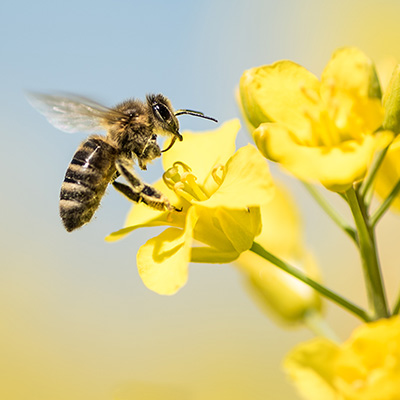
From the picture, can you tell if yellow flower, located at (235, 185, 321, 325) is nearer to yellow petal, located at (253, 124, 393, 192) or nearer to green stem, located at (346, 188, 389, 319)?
green stem, located at (346, 188, 389, 319)

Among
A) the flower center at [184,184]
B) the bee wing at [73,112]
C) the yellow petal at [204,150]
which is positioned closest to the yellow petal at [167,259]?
the flower center at [184,184]

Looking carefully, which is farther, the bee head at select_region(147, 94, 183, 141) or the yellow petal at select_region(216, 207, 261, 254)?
the bee head at select_region(147, 94, 183, 141)

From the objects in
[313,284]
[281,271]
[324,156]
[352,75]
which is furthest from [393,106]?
[281,271]

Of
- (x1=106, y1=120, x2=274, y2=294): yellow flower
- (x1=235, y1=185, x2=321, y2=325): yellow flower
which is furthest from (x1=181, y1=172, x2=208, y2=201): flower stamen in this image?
(x1=235, y1=185, x2=321, y2=325): yellow flower

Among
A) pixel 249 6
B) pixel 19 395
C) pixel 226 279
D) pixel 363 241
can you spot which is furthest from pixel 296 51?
pixel 363 241

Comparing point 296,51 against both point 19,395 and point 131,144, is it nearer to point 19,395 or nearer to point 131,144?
point 19,395
